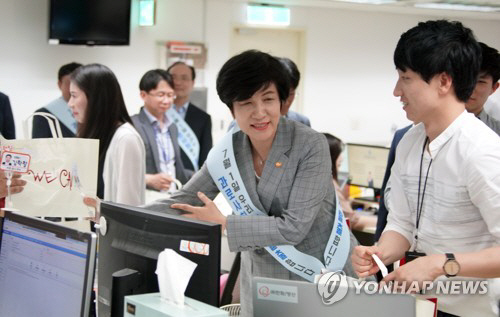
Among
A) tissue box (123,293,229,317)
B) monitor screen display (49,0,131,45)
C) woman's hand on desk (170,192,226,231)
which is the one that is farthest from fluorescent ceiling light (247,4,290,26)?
tissue box (123,293,229,317)

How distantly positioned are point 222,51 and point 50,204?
553 cm

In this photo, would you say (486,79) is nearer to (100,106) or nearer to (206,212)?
(206,212)

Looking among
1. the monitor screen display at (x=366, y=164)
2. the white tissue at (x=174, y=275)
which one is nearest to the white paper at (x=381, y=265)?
the white tissue at (x=174, y=275)

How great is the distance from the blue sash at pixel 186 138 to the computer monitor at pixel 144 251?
3.26m

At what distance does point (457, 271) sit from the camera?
1740 mm

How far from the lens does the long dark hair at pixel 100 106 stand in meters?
3.03

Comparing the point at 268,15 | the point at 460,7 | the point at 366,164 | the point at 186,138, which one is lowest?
the point at 366,164

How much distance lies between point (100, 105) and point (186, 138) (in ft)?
7.25

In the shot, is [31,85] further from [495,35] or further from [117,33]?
[495,35]

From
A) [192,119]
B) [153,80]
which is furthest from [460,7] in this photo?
[153,80]

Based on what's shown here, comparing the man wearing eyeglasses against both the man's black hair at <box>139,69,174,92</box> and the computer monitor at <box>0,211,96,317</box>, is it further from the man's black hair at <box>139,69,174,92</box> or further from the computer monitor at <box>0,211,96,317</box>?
the computer monitor at <box>0,211,96,317</box>

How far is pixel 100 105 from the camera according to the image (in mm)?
3045

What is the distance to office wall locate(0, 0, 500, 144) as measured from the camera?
22.0 feet

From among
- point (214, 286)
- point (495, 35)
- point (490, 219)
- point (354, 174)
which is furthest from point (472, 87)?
point (495, 35)
